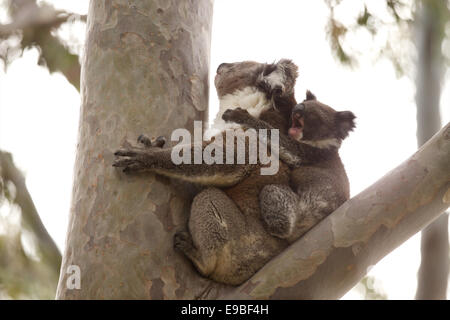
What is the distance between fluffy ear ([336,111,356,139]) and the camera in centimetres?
467

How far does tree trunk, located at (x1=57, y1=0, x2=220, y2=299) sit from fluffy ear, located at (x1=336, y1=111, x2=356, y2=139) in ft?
5.26

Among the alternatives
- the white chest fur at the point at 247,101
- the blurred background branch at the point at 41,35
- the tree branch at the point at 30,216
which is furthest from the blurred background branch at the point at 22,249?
the white chest fur at the point at 247,101

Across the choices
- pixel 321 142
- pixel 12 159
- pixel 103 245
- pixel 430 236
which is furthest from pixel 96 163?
pixel 12 159

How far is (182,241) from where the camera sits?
293 centimetres

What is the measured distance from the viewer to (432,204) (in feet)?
9.04

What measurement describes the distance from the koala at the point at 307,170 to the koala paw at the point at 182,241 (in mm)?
668

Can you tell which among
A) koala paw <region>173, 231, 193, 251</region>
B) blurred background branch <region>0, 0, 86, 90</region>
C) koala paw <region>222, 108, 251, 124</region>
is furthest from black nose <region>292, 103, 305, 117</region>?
blurred background branch <region>0, 0, 86, 90</region>

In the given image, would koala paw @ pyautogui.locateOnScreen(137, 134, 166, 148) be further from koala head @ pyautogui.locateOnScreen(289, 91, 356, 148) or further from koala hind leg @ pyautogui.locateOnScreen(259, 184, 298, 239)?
koala head @ pyautogui.locateOnScreen(289, 91, 356, 148)

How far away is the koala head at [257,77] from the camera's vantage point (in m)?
4.43

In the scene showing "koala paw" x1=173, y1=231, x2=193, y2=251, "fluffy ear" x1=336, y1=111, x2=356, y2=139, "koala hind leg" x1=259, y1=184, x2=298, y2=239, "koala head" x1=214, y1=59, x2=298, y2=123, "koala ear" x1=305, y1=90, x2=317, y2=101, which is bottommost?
"koala paw" x1=173, y1=231, x2=193, y2=251

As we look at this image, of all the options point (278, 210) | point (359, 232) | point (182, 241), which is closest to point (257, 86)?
point (278, 210)

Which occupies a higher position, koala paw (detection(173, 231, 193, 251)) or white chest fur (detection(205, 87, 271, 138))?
white chest fur (detection(205, 87, 271, 138))
